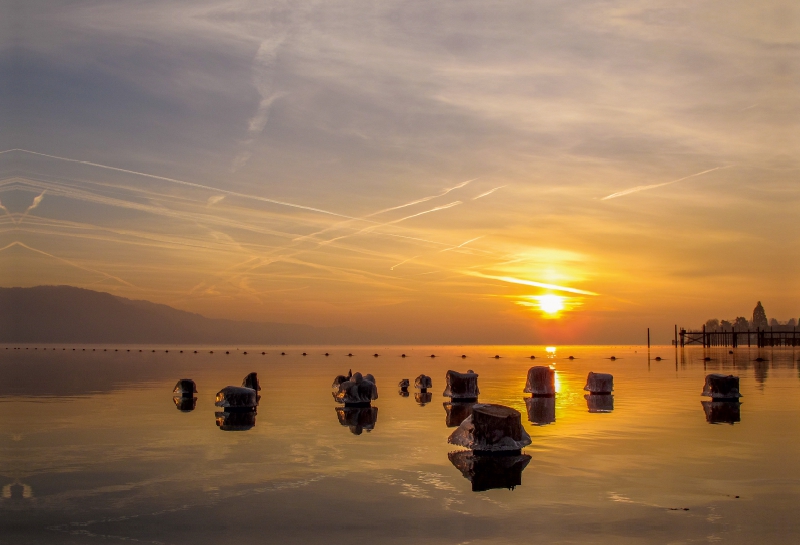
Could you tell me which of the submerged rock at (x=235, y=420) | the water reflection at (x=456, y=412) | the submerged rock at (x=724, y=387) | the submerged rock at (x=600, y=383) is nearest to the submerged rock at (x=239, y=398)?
the submerged rock at (x=235, y=420)

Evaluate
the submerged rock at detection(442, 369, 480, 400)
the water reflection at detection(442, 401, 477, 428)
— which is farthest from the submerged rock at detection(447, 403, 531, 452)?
the submerged rock at detection(442, 369, 480, 400)

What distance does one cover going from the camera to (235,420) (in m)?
29.9

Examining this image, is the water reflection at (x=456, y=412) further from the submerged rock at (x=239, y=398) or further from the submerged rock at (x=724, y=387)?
the submerged rock at (x=724, y=387)

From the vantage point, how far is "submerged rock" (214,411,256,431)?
2764 cm

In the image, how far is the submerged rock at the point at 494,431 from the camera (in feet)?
68.3

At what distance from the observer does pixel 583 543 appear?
40.5ft

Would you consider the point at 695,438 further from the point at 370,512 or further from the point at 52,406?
the point at 52,406

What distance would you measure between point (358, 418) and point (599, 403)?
540 inches

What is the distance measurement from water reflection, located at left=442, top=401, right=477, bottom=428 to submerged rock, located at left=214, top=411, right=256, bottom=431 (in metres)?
7.93

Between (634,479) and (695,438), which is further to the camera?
(695,438)

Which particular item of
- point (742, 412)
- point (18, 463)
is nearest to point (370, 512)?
point (18, 463)

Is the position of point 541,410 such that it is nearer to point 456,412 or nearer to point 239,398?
point 456,412

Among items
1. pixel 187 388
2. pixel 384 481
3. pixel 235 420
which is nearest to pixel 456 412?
pixel 235 420

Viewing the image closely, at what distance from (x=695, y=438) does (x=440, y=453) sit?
926cm
